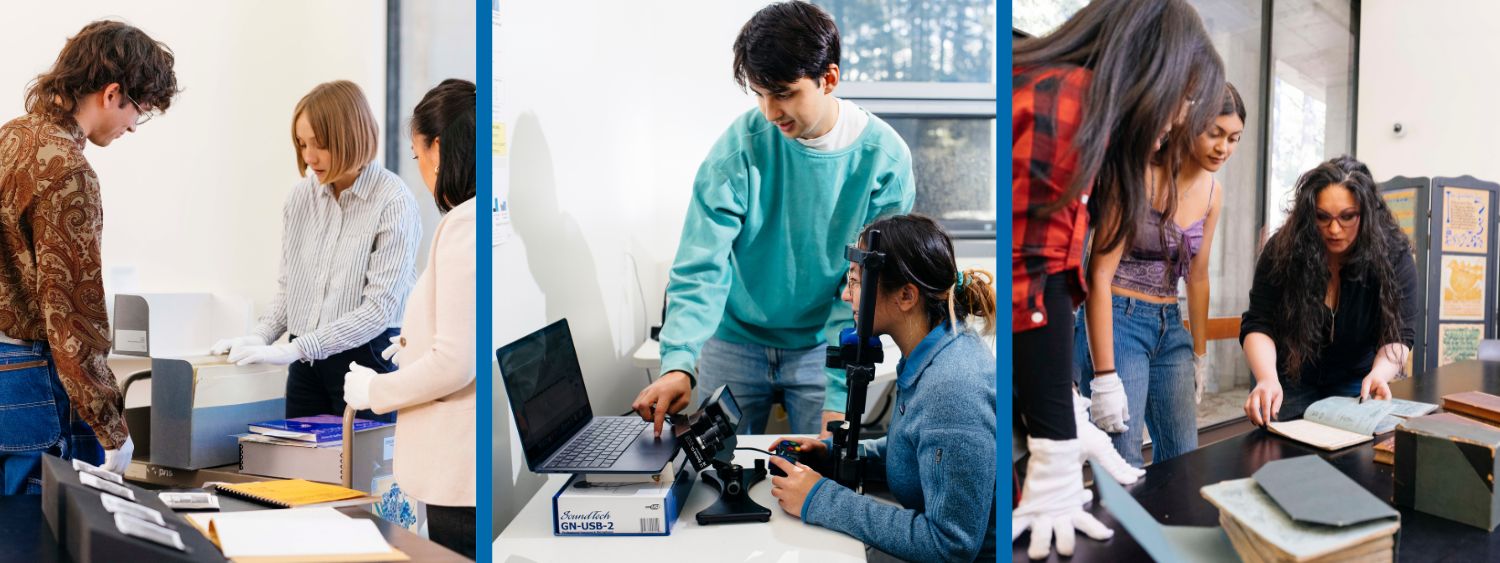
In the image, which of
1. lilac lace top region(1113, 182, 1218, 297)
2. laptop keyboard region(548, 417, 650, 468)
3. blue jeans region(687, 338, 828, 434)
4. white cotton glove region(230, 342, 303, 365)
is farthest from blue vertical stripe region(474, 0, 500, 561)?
lilac lace top region(1113, 182, 1218, 297)

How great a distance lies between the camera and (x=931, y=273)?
1603 millimetres

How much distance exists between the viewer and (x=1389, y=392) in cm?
Result: 187

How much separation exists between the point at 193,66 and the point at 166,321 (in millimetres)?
601

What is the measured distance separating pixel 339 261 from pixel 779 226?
113cm

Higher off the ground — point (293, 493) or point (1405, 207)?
point (1405, 207)

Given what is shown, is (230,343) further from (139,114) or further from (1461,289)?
(1461,289)

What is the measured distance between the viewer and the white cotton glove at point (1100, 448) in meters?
1.67

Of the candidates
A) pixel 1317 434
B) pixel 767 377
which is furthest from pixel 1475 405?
pixel 767 377

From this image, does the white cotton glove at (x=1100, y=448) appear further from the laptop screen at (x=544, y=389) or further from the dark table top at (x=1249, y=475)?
the laptop screen at (x=544, y=389)

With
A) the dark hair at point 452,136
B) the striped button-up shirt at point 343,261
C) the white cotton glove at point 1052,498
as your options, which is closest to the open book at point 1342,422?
the white cotton glove at point 1052,498

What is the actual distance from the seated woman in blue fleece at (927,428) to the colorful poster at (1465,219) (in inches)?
44.4

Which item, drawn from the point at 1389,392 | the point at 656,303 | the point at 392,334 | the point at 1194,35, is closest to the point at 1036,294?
the point at 1194,35

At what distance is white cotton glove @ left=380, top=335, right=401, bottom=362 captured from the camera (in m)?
2.04

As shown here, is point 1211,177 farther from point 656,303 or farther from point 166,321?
point 166,321
